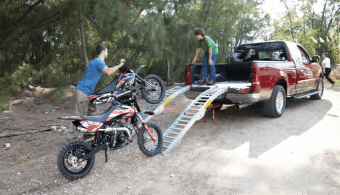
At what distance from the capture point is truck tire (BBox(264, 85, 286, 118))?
19.2 feet

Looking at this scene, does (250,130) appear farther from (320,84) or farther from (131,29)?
(320,84)

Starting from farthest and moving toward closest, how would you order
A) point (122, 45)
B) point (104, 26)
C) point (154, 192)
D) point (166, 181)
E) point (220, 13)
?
1. point (220, 13)
2. point (122, 45)
3. point (104, 26)
4. point (166, 181)
5. point (154, 192)

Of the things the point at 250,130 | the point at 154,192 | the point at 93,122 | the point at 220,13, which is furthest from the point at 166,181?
the point at 220,13

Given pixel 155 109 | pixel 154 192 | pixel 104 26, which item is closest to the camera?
pixel 154 192

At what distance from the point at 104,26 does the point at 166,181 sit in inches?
174

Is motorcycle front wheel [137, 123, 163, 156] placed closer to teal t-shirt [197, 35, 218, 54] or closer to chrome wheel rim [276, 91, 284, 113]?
teal t-shirt [197, 35, 218, 54]

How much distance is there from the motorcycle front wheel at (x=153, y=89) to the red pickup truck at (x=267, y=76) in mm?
1238

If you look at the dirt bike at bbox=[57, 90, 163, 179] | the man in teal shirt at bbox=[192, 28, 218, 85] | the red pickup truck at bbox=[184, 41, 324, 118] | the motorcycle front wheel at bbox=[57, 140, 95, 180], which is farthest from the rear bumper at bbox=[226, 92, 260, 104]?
the motorcycle front wheel at bbox=[57, 140, 95, 180]

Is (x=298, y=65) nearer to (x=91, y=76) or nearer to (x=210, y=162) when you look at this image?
(x=210, y=162)

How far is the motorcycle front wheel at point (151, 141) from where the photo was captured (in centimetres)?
413

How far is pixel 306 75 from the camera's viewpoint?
7.11 metres

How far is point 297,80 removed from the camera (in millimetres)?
6703

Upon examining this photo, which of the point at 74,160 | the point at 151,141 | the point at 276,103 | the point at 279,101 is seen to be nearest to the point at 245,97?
the point at 276,103

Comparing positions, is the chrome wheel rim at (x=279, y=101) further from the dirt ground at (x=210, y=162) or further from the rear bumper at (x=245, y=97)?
the rear bumper at (x=245, y=97)
